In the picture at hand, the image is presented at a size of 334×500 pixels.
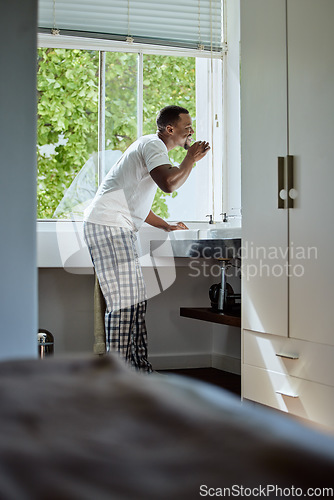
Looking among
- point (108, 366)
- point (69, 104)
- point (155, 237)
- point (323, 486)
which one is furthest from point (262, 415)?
point (69, 104)

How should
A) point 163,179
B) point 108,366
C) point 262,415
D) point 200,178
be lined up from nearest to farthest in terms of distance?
point 262,415
point 108,366
point 163,179
point 200,178

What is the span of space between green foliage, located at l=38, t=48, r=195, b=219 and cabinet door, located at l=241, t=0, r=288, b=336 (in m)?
1.37

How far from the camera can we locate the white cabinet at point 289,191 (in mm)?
2266

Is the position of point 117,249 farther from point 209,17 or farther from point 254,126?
point 209,17

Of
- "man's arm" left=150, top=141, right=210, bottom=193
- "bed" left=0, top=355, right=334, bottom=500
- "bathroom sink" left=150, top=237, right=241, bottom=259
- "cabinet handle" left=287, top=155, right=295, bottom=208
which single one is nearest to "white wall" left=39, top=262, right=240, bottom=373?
"bathroom sink" left=150, top=237, right=241, bottom=259

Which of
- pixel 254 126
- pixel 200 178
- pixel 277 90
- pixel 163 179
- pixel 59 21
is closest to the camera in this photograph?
pixel 277 90

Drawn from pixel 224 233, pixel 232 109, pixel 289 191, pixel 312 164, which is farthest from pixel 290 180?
A: pixel 232 109

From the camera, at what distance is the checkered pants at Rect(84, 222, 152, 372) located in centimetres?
314

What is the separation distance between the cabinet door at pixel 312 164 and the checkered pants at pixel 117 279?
983 mm

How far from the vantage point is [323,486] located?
418 millimetres

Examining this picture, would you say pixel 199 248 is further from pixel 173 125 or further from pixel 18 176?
pixel 18 176

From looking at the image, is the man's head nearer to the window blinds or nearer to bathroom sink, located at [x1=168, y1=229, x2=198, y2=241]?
bathroom sink, located at [x1=168, y1=229, x2=198, y2=241]

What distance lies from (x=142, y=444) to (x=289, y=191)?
2050mm

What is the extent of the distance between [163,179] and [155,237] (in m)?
0.90
